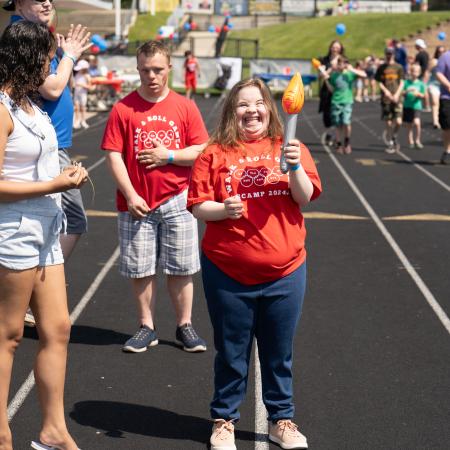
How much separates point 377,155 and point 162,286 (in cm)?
1156

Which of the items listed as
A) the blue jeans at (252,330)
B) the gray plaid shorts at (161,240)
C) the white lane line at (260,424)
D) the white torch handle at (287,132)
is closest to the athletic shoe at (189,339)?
the gray plaid shorts at (161,240)

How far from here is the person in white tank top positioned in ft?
14.0

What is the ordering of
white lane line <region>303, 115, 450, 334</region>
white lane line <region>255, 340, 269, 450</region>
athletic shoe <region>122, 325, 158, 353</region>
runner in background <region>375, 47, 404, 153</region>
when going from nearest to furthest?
white lane line <region>255, 340, 269, 450</region>
athletic shoe <region>122, 325, 158, 353</region>
white lane line <region>303, 115, 450, 334</region>
runner in background <region>375, 47, 404, 153</region>

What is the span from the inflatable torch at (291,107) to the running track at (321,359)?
148 cm

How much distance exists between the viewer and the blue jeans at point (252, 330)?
15.3 feet

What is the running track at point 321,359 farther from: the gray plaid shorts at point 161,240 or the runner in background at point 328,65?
the runner in background at point 328,65

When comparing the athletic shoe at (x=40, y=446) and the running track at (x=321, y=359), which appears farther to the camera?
the running track at (x=321, y=359)

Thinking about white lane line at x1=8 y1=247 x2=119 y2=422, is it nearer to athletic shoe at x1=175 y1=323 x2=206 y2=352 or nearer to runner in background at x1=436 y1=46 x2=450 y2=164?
athletic shoe at x1=175 y1=323 x2=206 y2=352

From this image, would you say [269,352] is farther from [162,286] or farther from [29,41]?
[162,286]

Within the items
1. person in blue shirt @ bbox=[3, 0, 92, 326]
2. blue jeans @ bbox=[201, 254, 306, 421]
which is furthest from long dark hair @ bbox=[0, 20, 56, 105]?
blue jeans @ bbox=[201, 254, 306, 421]

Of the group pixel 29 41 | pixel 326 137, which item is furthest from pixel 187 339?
pixel 326 137

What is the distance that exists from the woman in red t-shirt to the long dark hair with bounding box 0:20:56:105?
0.86m

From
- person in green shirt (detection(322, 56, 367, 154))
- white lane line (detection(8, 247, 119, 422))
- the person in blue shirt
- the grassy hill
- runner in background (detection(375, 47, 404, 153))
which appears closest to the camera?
white lane line (detection(8, 247, 119, 422))

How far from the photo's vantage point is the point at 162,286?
829 cm
